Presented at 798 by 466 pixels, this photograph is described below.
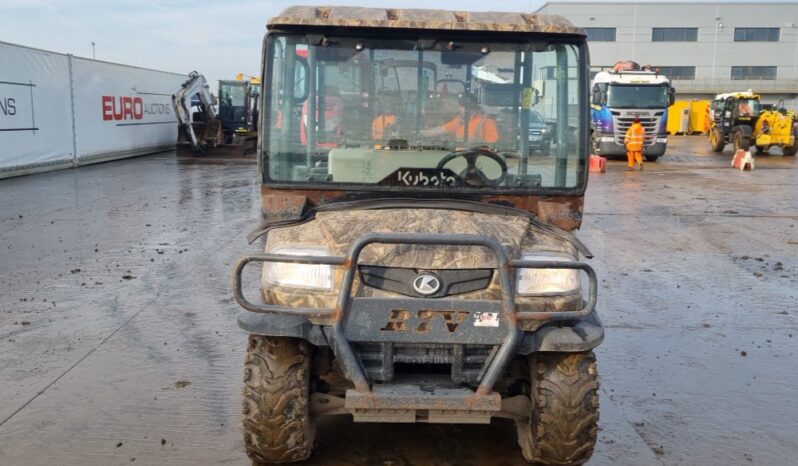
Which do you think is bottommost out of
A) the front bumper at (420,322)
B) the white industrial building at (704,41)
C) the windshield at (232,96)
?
the front bumper at (420,322)

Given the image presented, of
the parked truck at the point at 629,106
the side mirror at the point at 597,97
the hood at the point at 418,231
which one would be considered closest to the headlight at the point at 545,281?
the hood at the point at 418,231

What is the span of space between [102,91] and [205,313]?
19.3 metres

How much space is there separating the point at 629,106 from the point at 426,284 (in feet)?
76.5

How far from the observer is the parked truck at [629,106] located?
25.2 metres

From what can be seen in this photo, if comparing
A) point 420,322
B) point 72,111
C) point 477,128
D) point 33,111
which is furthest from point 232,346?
point 72,111

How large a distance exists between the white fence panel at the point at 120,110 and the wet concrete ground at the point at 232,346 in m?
10.4

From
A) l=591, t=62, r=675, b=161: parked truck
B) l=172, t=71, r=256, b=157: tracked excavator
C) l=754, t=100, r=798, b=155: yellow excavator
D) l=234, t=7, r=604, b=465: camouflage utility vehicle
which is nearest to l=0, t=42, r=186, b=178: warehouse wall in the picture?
l=172, t=71, r=256, b=157: tracked excavator

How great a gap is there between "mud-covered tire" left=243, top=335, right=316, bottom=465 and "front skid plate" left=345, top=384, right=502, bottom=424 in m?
0.32

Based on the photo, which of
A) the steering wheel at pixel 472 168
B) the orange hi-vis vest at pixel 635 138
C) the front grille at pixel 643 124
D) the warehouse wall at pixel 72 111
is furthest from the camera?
the front grille at pixel 643 124

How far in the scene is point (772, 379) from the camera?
5.57 metres

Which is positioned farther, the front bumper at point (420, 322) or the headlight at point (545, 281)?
the headlight at point (545, 281)

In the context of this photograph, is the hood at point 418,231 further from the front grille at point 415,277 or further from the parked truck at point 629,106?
the parked truck at point 629,106

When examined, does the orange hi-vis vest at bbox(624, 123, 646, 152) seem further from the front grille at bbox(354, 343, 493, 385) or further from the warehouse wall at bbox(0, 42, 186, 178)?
the front grille at bbox(354, 343, 493, 385)

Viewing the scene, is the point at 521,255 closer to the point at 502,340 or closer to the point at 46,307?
the point at 502,340
